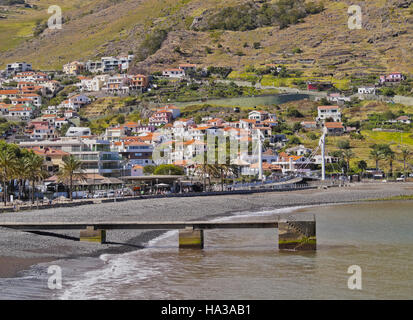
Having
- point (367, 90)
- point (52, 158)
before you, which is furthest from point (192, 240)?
point (367, 90)

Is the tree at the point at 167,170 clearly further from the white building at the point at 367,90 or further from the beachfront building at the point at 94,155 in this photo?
the white building at the point at 367,90

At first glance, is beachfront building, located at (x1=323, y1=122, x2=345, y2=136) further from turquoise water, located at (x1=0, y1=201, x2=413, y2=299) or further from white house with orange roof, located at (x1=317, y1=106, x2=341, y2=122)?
turquoise water, located at (x1=0, y1=201, x2=413, y2=299)

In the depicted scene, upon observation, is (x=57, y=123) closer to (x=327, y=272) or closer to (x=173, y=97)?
(x=173, y=97)

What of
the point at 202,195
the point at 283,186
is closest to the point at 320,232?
the point at 202,195

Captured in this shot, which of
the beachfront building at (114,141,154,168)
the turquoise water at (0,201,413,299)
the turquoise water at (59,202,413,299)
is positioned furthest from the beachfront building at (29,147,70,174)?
the turquoise water at (0,201,413,299)

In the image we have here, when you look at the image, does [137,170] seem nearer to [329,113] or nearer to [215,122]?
[215,122]

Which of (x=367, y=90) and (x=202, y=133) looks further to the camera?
(x=367, y=90)

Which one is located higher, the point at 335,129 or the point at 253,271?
the point at 335,129

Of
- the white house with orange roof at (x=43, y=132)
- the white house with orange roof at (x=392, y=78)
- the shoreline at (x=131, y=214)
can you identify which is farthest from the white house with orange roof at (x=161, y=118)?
the shoreline at (x=131, y=214)

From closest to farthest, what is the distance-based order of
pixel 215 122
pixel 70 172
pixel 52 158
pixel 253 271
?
pixel 253 271, pixel 70 172, pixel 52 158, pixel 215 122
